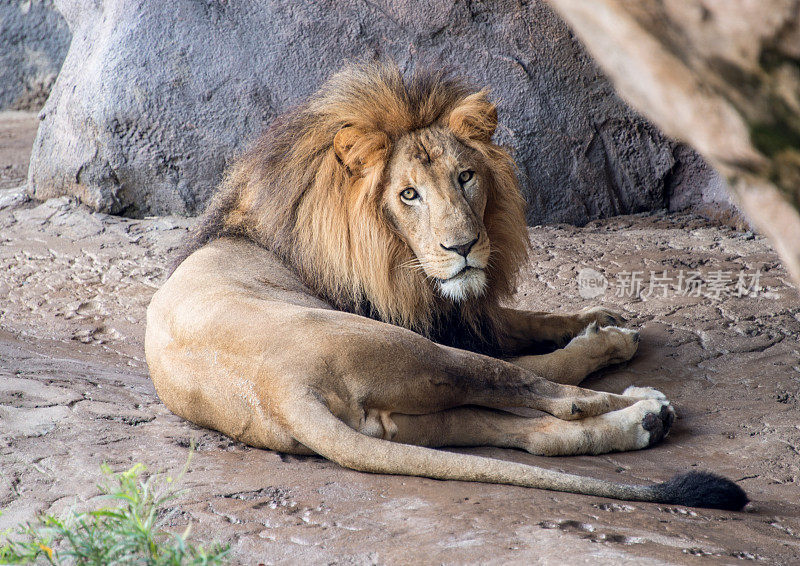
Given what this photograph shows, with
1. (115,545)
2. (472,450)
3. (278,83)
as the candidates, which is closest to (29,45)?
(278,83)

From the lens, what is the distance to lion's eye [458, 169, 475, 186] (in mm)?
3717

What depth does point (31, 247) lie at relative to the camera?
613 cm

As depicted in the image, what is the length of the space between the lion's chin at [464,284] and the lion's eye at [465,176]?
17.3 inches

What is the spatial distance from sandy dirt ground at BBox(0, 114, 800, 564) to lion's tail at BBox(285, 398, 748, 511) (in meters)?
0.04

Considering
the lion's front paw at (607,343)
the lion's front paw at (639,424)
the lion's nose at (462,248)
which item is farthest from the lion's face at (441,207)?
the lion's front paw at (639,424)

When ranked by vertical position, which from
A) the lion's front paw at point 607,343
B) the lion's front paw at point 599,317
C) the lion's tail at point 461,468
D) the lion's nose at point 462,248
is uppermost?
the lion's nose at point 462,248

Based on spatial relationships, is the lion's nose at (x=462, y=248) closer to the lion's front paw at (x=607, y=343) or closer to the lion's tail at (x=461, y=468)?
the lion's front paw at (x=607, y=343)

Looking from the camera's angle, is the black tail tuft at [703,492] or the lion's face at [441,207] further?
the lion's face at [441,207]

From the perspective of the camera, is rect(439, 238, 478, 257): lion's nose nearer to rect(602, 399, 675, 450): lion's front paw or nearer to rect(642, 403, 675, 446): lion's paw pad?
rect(602, 399, 675, 450): lion's front paw

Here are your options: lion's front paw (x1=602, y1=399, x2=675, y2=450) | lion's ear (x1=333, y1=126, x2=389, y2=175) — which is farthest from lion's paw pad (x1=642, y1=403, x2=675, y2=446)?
lion's ear (x1=333, y1=126, x2=389, y2=175)

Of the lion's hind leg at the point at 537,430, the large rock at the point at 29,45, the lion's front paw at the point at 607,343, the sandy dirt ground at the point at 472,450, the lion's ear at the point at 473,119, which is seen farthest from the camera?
the large rock at the point at 29,45

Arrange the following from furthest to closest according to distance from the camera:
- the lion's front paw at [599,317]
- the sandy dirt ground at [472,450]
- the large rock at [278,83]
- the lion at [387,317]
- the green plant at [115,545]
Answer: the large rock at [278,83], the lion's front paw at [599,317], the lion at [387,317], the sandy dirt ground at [472,450], the green plant at [115,545]

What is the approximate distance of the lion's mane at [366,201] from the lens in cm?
375

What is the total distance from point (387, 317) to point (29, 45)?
31.9 ft
